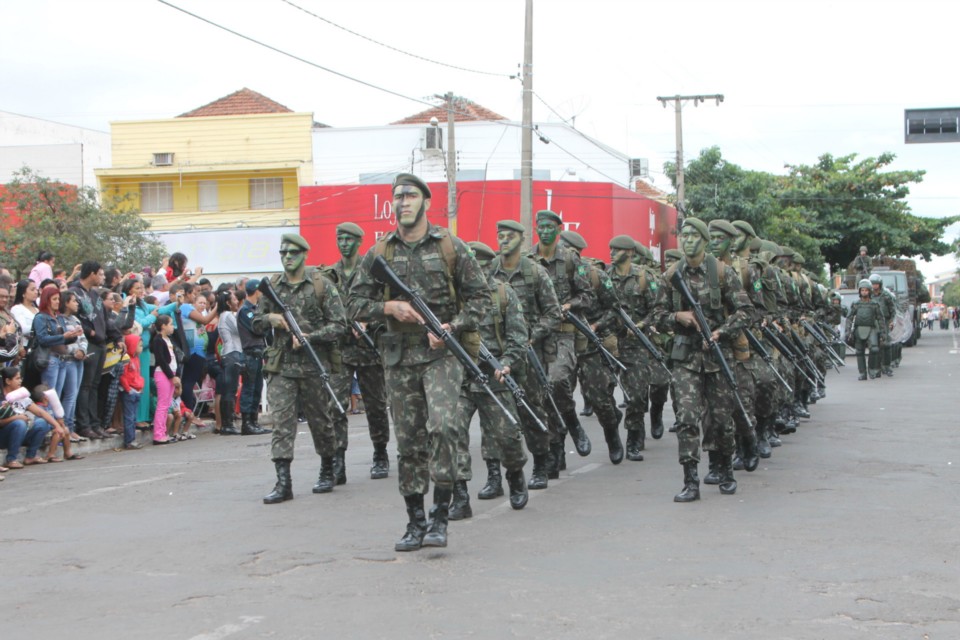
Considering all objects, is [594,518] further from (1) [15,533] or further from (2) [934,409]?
(2) [934,409]

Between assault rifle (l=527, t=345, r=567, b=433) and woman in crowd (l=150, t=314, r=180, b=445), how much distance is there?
5.62 meters

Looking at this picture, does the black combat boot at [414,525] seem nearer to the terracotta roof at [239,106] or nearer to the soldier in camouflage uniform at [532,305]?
the soldier in camouflage uniform at [532,305]

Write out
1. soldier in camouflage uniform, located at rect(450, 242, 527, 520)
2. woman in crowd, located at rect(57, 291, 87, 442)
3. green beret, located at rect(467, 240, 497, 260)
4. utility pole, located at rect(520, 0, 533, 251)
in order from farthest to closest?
1. utility pole, located at rect(520, 0, 533, 251)
2. woman in crowd, located at rect(57, 291, 87, 442)
3. green beret, located at rect(467, 240, 497, 260)
4. soldier in camouflage uniform, located at rect(450, 242, 527, 520)

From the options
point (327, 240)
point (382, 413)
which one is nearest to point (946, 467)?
point (382, 413)

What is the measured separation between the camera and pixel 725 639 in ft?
15.7

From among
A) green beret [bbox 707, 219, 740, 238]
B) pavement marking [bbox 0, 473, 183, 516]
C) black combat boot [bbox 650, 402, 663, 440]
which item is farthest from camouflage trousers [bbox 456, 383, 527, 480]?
black combat boot [bbox 650, 402, 663, 440]

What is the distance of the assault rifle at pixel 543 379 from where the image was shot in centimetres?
865

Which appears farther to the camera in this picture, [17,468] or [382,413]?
[17,468]

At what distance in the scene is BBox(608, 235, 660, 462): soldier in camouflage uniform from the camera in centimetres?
1061

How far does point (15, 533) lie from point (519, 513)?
325cm

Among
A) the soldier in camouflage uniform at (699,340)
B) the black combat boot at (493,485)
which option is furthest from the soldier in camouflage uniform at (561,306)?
the soldier in camouflage uniform at (699,340)

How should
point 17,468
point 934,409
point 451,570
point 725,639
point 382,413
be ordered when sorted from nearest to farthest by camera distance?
1. point 725,639
2. point 451,570
3. point 382,413
4. point 17,468
5. point 934,409

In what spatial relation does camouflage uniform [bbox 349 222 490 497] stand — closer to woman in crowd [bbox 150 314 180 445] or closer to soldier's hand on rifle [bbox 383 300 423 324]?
soldier's hand on rifle [bbox 383 300 423 324]

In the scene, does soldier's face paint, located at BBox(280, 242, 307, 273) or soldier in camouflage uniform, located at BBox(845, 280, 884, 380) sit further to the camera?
soldier in camouflage uniform, located at BBox(845, 280, 884, 380)
